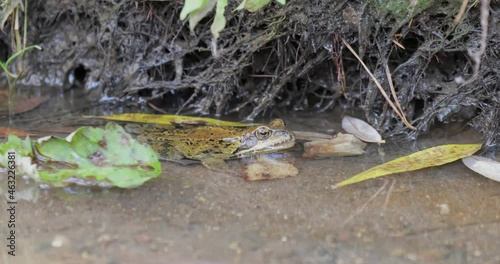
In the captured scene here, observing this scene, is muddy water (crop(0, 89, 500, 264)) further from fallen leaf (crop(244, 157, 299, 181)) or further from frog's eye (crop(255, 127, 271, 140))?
frog's eye (crop(255, 127, 271, 140))

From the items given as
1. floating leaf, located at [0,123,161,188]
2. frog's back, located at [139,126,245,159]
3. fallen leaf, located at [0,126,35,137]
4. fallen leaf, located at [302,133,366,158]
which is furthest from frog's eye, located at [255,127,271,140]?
fallen leaf, located at [0,126,35,137]

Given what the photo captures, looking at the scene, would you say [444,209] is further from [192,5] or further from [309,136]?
[192,5]

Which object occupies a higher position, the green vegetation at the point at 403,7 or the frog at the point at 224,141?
the green vegetation at the point at 403,7

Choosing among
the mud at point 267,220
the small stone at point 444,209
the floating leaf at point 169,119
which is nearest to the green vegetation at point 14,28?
the floating leaf at point 169,119

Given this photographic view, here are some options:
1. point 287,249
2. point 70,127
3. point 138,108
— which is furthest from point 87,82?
point 287,249

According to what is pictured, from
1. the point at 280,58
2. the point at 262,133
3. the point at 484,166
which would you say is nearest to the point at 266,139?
the point at 262,133

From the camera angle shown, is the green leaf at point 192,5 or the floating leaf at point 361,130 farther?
the floating leaf at point 361,130

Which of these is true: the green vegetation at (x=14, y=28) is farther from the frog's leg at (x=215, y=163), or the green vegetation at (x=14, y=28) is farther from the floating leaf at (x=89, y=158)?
the frog's leg at (x=215, y=163)
